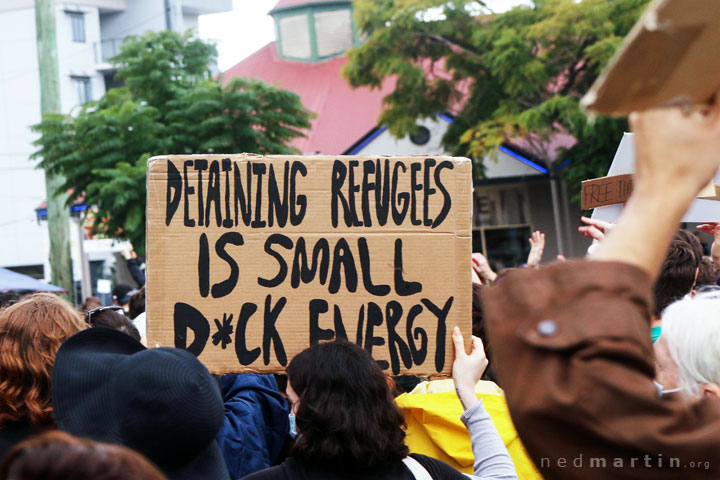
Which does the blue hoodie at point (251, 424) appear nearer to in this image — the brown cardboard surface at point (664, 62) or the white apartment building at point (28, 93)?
the brown cardboard surface at point (664, 62)

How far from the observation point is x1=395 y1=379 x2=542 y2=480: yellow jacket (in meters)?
2.80

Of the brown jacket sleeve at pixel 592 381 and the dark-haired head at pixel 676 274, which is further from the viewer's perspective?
the dark-haired head at pixel 676 274

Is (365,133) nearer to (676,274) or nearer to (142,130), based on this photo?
(142,130)

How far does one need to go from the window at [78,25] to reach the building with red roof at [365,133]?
9209mm

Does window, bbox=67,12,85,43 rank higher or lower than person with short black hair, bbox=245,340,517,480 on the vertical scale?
higher

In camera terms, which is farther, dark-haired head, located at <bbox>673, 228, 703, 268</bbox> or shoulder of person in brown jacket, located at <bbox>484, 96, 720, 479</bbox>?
dark-haired head, located at <bbox>673, 228, 703, 268</bbox>

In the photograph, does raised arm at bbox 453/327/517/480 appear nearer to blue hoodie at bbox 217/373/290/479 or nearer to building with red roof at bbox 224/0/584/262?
blue hoodie at bbox 217/373/290/479

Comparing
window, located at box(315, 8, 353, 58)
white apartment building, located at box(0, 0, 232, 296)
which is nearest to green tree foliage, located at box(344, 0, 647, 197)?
window, located at box(315, 8, 353, 58)

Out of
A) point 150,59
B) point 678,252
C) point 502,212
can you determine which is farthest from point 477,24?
point 678,252

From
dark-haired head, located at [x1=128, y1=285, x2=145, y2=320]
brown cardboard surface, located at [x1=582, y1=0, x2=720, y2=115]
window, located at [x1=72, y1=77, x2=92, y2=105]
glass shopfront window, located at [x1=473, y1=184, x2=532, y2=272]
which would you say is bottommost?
glass shopfront window, located at [x1=473, y1=184, x2=532, y2=272]

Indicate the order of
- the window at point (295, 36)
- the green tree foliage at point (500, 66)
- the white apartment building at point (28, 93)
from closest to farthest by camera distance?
1. the green tree foliage at point (500, 66)
2. the window at point (295, 36)
3. the white apartment building at point (28, 93)

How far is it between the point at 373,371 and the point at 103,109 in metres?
13.5

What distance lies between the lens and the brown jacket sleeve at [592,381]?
938 millimetres

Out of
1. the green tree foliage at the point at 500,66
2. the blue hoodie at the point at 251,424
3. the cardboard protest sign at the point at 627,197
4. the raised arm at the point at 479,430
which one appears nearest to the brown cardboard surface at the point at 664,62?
the raised arm at the point at 479,430
